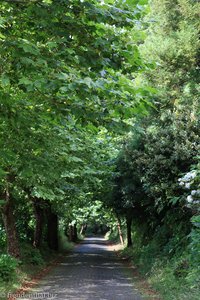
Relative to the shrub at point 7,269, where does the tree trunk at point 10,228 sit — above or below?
above

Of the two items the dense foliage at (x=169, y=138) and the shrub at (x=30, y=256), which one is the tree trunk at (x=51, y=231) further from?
the dense foliage at (x=169, y=138)

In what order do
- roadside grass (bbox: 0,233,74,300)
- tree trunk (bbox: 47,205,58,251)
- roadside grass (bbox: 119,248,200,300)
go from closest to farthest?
roadside grass (bbox: 119,248,200,300)
roadside grass (bbox: 0,233,74,300)
tree trunk (bbox: 47,205,58,251)

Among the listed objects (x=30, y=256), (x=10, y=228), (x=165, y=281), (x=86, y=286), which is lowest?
(x=86, y=286)

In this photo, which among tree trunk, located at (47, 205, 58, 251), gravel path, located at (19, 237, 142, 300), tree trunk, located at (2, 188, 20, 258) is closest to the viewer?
gravel path, located at (19, 237, 142, 300)

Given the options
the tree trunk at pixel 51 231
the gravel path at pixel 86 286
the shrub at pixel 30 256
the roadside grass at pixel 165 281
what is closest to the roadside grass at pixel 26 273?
the shrub at pixel 30 256

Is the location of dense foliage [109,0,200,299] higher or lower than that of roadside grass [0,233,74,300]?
higher

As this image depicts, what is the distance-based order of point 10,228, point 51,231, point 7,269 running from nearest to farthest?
point 7,269, point 10,228, point 51,231

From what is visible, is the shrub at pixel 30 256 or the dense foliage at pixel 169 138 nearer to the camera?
the dense foliage at pixel 169 138

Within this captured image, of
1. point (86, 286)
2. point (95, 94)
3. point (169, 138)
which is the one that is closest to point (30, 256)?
point (86, 286)

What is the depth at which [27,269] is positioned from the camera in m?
16.9

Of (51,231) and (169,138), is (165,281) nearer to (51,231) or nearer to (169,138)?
(169,138)

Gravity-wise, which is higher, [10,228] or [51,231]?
[10,228]

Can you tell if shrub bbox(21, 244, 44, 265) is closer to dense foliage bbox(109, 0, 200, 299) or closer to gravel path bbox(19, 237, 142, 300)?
gravel path bbox(19, 237, 142, 300)

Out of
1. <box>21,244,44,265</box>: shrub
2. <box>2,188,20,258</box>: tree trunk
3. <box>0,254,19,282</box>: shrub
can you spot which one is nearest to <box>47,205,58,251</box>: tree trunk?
<box>21,244,44,265</box>: shrub
